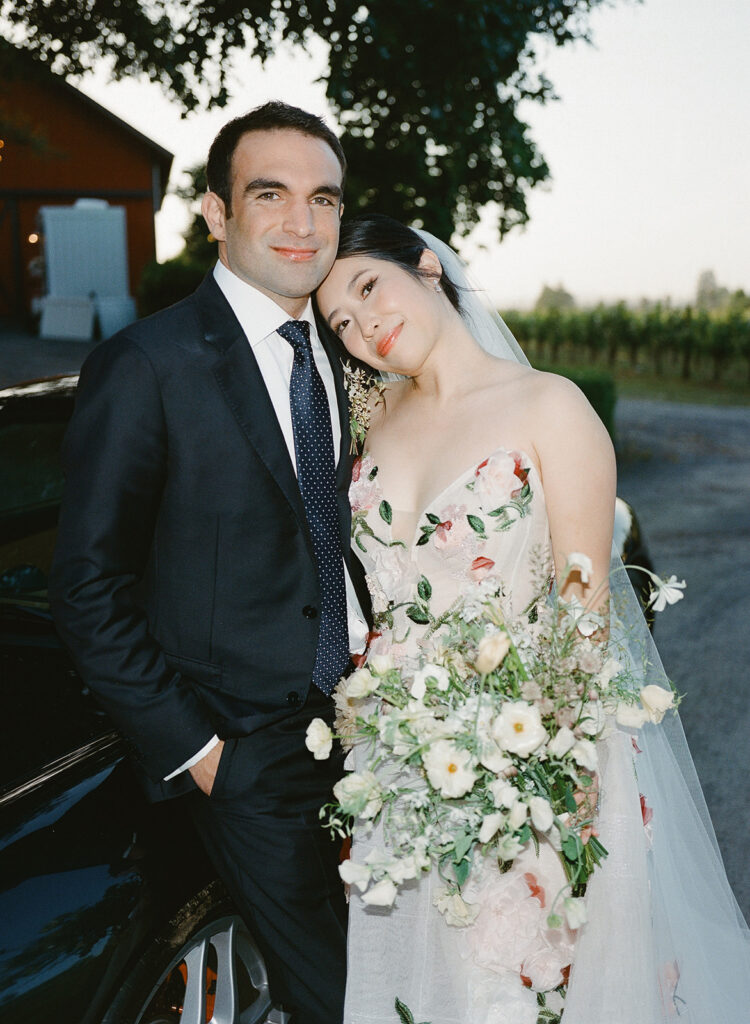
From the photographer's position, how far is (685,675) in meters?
5.41

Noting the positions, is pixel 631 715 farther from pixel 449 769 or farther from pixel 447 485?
pixel 447 485

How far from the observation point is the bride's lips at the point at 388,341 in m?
2.58

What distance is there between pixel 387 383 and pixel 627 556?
5.92ft

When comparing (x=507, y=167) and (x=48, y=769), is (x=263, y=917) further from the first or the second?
(x=507, y=167)

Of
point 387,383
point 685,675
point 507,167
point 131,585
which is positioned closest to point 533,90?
point 507,167

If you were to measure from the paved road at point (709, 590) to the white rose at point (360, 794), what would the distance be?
2.00 m

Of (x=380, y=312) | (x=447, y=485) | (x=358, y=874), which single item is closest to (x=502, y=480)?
(x=447, y=485)

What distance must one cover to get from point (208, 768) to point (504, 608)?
818 mm

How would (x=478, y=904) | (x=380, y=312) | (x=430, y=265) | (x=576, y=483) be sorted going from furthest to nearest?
(x=430, y=265) < (x=380, y=312) < (x=576, y=483) < (x=478, y=904)

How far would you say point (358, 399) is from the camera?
9.09 feet

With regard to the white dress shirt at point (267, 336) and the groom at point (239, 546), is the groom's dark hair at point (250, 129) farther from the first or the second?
the white dress shirt at point (267, 336)

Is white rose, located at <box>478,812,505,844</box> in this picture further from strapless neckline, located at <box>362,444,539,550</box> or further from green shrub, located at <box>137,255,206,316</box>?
green shrub, located at <box>137,255,206,316</box>

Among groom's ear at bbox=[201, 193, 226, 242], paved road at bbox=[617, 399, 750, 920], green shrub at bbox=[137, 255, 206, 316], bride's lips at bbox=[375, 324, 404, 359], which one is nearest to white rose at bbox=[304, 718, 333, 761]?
bride's lips at bbox=[375, 324, 404, 359]

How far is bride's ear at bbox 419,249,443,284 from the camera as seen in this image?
2727mm
